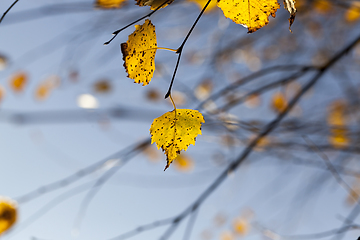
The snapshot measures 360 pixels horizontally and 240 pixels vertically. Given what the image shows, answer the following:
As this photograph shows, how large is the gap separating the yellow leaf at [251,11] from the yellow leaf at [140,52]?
115mm

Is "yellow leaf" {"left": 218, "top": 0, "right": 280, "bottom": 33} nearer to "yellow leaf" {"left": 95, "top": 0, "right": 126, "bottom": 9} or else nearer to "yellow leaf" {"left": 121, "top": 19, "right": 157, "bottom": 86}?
"yellow leaf" {"left": 121, "top": 19, "right": 157, "bottom": 86}

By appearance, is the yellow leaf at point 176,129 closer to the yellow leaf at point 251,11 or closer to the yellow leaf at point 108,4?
the yellow leaf at point 251,11

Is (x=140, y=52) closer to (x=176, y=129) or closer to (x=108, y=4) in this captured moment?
(x=176, y=129)

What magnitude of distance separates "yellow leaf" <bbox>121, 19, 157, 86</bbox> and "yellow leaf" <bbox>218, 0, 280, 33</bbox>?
11 centimetres

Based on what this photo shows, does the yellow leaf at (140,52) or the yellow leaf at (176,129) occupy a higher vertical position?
the yellow leaf at (140,52)

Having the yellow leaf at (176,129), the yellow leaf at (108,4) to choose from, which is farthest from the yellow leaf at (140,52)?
the yellow leaf at (108,4)

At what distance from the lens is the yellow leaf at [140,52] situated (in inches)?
13.7

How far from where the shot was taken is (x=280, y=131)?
1141 mm

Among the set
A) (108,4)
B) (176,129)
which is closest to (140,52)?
(176,129)

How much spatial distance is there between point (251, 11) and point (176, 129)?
8.3 inches

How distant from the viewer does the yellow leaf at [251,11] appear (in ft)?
1.21

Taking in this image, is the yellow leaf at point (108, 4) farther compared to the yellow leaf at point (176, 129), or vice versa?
the yellow leaf at point (108, 4)

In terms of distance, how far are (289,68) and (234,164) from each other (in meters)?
0.41

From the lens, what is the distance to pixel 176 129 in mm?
406
